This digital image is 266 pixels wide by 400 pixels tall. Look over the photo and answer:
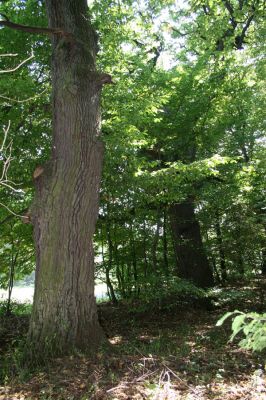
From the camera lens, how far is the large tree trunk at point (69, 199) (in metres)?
4.55

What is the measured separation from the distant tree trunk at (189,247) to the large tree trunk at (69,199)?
16.4 ft

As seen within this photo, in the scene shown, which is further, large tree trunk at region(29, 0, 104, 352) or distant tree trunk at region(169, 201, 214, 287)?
distant tree trunk at region(169, 201, 214, 287)

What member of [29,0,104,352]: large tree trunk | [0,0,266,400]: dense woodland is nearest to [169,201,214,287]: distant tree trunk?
[0,0,266,400]: dense woodland

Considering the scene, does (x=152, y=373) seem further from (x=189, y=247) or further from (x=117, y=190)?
(x=189, y=247)

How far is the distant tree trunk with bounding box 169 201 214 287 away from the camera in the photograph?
9578 millimetres

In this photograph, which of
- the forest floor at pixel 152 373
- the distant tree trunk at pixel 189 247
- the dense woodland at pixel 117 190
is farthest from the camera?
the distant tree trunk at pixel 189 247

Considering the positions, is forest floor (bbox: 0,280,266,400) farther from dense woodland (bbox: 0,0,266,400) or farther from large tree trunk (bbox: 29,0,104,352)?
large tree trunk (bbox: 29,0,104,352)

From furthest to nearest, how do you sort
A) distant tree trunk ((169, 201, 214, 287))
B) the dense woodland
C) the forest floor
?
distant tree trunk ((169, 201, 214, 287))
the dense woodland
the forest floor

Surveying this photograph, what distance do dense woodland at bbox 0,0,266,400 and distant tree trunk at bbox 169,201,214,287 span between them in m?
0.03

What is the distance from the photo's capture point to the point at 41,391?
11.7ft

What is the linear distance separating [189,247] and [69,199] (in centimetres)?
567

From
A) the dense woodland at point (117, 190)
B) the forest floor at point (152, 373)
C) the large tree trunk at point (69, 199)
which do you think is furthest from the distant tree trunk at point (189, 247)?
the large tree trunk at point (69, 199)

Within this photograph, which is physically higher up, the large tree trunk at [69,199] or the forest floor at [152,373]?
the large tree trunk at [69,199]

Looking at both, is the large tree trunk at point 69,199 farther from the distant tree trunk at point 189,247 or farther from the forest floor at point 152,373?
the distant tree trunk at point 189,247
